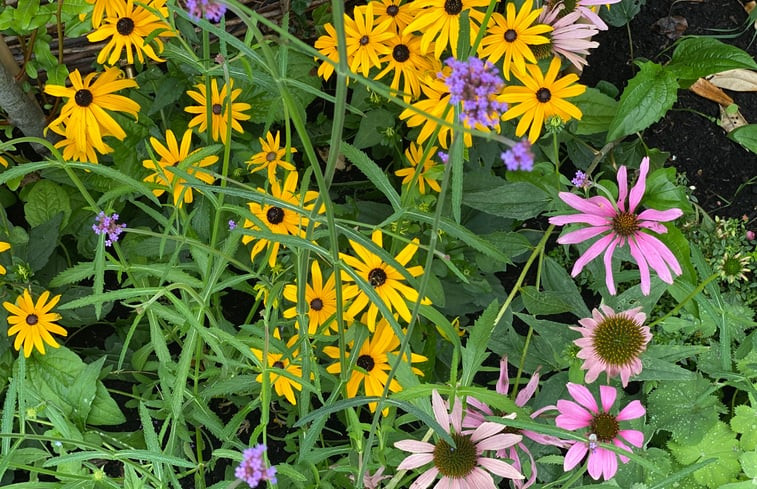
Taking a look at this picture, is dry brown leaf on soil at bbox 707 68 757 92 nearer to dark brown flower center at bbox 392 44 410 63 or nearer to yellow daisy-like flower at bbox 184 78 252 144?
dark brown flower center at bbox 392 44 410 63

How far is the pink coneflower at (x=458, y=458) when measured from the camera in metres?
0.99

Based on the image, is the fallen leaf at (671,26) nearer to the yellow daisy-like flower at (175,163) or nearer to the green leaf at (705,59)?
the green leaf at (705,59)

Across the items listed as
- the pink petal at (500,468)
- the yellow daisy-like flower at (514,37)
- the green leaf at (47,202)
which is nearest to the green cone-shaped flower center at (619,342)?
the pink petal at (500,468)

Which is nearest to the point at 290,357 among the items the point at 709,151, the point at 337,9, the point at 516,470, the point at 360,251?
the point at 360,251

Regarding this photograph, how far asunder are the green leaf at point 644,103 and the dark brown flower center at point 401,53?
15.0 inches

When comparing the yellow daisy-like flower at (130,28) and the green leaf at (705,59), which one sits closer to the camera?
the yellow daisy-like flower at (130,28)

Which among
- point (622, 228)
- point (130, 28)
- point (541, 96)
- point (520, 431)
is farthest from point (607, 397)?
point (130, 28)

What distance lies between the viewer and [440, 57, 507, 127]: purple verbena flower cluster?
49 cm

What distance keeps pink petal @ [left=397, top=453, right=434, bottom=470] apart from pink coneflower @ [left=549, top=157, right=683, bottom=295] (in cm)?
34

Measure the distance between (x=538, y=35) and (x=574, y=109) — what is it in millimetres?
133

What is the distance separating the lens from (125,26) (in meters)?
1.11

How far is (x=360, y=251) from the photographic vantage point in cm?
105

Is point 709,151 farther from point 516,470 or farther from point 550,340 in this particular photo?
point 516,470

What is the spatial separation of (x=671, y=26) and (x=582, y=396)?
3.60ft
